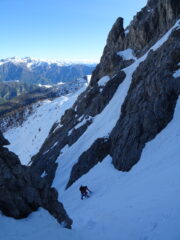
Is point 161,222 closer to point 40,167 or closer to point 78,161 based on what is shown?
point 78,161

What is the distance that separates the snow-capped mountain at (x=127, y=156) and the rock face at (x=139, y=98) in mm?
132

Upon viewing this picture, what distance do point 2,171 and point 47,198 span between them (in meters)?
4.42

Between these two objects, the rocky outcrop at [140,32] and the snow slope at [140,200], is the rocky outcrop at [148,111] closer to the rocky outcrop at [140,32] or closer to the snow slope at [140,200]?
the snow slope at [140,200]

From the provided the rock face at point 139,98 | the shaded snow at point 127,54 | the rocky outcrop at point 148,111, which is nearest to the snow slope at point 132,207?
the rocky outcrop at point 148,111

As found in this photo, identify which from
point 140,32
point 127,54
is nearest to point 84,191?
point 127,54

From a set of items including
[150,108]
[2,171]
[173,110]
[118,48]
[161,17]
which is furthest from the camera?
[118,48]

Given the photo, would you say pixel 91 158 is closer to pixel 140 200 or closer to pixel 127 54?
pixel 140 200

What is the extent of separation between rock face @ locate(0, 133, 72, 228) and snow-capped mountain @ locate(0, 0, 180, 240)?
71 cm

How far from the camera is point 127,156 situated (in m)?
32.1

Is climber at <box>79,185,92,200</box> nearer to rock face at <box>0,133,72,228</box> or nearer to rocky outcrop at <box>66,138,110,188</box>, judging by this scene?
rocky outcrop at <box>66,138,110,188</box>

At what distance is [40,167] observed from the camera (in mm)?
56938

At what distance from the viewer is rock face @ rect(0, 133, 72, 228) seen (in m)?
16.2

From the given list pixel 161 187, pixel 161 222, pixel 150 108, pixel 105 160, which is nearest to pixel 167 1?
pixel 150 108

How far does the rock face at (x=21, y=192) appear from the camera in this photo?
16.2 metres
